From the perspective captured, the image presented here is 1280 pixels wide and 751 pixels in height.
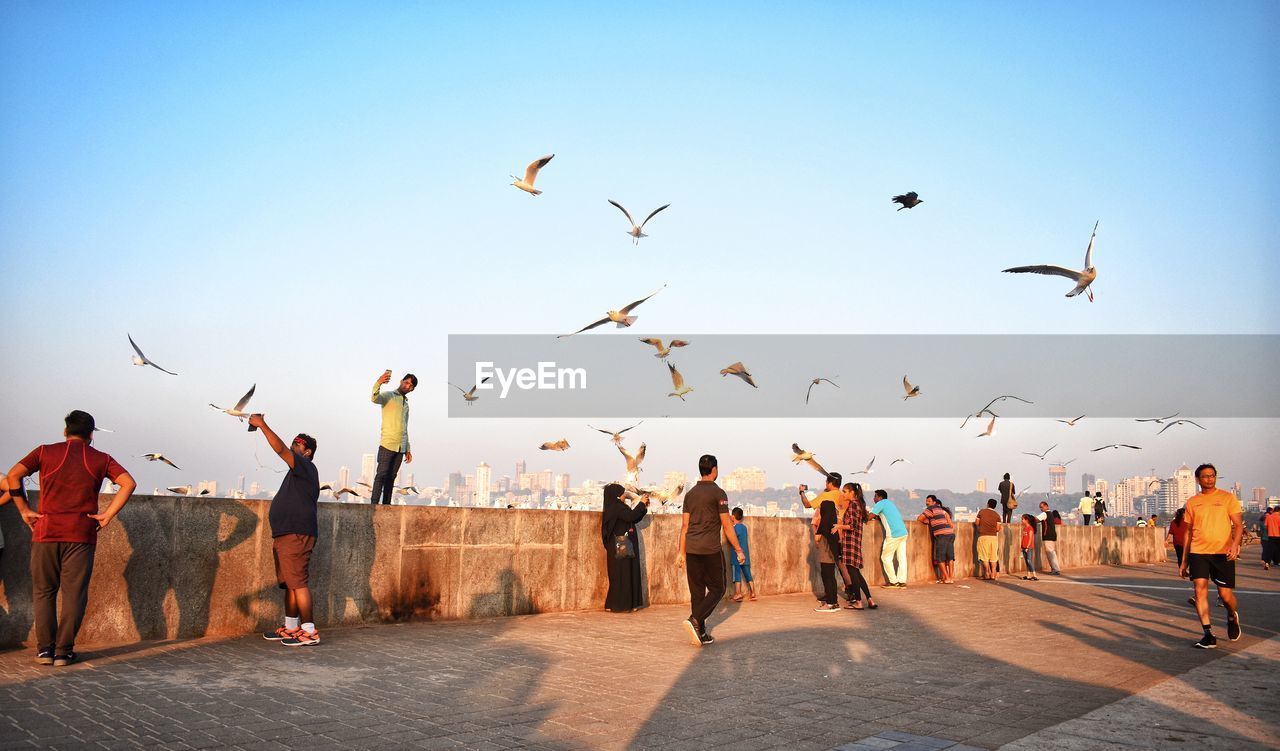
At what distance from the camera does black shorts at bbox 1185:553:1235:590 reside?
29.9 feet

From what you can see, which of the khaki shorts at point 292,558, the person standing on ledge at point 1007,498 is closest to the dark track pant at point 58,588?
the khaki shorts at point 292,558

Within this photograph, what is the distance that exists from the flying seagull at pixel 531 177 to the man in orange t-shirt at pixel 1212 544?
9.90 m

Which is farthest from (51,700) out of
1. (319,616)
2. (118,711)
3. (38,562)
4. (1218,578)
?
(1218,578)

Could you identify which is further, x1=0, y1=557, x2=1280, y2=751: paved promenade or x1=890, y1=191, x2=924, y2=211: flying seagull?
x1=890, y1=191, x2=924, y2=211: flying seagull

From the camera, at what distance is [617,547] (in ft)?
39.7

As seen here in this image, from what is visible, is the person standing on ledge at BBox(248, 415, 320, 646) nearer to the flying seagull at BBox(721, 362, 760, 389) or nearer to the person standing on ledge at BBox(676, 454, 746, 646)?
the person standing on ledge at BBox(676, 454, 746, 646)

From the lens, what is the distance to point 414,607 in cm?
1017

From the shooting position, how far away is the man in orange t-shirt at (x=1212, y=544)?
29.9ft

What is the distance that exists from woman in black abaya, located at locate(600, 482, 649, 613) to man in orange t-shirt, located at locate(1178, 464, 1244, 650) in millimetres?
6217

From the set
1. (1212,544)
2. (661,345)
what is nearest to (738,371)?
(661,345)

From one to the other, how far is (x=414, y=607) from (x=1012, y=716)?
21.6ft

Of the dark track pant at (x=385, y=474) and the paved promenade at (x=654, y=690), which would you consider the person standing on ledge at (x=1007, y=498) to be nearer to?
the paved promenade at (x=654, y=690)

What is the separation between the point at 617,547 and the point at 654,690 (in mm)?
5596

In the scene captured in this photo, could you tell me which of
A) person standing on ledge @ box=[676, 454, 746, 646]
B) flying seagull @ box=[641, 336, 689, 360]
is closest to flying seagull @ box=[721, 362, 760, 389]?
flying seagull @ box=[641, 336, 689, 360]
